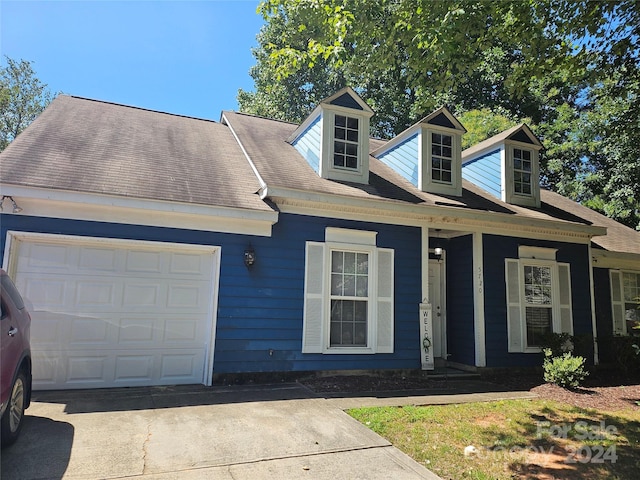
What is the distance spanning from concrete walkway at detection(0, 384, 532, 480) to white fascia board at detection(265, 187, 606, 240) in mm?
3271

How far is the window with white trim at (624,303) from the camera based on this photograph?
10.8 meters

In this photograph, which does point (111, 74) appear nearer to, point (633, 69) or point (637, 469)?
point (633, 69)

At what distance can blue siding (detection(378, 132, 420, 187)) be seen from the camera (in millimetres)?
9555

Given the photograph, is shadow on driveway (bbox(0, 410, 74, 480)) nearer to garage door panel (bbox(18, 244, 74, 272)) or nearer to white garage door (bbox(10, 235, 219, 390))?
white garage door (bbox(10, 235, 219, 390))

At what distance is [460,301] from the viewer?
9.22m

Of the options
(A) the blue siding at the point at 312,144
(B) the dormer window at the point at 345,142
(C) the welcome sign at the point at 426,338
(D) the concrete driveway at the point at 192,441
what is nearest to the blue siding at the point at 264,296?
(C) the welcome sign at the point at 426,338

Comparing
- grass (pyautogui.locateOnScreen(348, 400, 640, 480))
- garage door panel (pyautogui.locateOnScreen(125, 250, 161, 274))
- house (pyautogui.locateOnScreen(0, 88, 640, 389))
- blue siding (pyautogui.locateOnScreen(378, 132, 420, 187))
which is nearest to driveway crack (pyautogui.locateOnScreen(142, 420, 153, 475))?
house (pyautogui.locateOnScreen(0, 88, 640, 389))

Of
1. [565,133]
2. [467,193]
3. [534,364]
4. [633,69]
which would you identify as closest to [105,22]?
[467,193]

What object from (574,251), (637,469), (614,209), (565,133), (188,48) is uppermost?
(565,133)

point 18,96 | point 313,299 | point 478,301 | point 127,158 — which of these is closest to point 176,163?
point 127,158

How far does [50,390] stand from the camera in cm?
579

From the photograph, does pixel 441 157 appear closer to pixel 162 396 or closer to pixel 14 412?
pixel 162 396

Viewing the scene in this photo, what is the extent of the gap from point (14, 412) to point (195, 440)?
1665 millimetres

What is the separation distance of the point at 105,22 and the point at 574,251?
11.3 m
